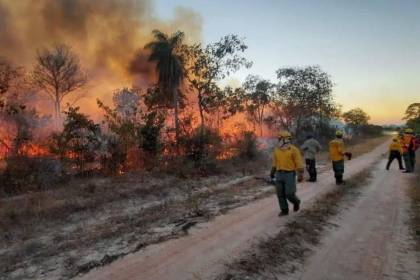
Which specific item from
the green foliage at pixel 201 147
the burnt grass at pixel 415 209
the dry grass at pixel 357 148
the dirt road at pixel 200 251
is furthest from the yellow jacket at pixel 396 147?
the dirt road at pixel 200 251

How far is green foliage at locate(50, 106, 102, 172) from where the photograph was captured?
16.2 meters

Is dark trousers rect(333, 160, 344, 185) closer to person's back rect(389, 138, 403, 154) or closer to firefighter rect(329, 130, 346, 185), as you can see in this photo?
firefighter rect(329, 130, 346, 185)

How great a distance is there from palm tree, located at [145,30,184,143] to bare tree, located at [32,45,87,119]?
6089 millimetres

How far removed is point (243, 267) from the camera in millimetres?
6859

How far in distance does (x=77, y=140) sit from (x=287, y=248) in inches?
441

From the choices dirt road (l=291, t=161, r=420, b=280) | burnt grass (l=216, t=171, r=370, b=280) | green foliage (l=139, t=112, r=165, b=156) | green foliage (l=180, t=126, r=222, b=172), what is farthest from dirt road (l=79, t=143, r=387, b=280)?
green foliage (l=180, t=126, r=222, b=172)

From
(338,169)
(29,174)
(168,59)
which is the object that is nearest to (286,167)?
(338,169)

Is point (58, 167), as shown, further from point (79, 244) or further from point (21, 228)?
point (79, 244)

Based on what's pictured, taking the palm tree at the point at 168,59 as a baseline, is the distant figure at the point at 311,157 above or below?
below

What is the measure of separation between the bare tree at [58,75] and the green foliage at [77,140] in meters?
15.7

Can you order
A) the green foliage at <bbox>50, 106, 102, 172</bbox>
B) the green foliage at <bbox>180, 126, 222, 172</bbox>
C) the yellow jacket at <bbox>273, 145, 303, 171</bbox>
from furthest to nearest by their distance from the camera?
the green foliage at <bbox>180, 126, 222, 172</bbox>, the green foliage at <bbox>50, 106, 102, 172</bbox>, the yellow jacket at <bbox>273, 145, 303, 171</bbox>

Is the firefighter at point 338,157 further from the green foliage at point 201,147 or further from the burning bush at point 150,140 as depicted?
the burning bush at point 150,140

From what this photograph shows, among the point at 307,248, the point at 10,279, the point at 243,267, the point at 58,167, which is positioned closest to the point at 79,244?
the point at 10,279

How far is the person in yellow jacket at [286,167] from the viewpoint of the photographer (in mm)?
10195
